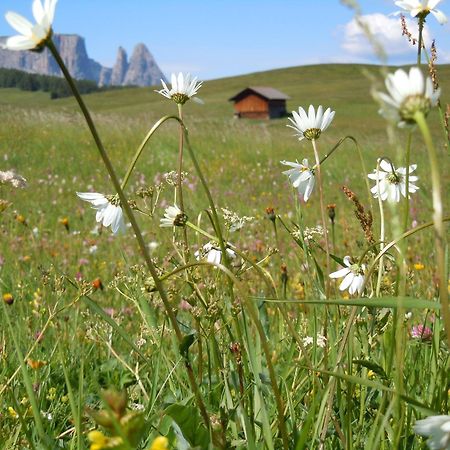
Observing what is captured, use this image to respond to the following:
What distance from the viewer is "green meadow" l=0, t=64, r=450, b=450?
45.7 inches

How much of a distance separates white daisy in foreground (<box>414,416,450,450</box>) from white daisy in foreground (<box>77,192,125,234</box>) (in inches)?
28.3

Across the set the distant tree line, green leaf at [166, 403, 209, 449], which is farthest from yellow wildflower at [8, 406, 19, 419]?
the distant tree line

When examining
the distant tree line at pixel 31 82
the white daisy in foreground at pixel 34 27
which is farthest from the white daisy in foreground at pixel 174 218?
the distant tree line at pixel 31 82

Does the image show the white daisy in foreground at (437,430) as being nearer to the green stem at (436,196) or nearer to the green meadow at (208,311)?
the green meadow at (208,311)

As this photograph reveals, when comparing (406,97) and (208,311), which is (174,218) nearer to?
(208,311)

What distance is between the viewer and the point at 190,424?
1.09 meters

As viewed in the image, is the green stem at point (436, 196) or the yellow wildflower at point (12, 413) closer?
the green stem at point (436, 196)

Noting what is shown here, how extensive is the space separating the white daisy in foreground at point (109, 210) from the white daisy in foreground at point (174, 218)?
0.36ft

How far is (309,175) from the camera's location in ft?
5.39

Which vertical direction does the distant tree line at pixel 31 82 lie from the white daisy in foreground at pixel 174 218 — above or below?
above

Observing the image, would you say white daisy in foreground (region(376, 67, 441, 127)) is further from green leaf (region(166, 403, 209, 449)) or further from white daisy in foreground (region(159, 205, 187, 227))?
white daisy in foreground (region(159, 205, 187, 227))

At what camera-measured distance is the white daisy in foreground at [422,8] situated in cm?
130

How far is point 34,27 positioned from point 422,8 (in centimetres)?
78

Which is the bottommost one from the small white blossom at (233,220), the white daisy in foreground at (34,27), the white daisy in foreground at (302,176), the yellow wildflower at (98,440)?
the yellow wildflower at (98,440)
